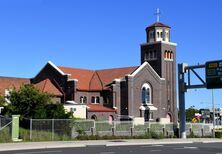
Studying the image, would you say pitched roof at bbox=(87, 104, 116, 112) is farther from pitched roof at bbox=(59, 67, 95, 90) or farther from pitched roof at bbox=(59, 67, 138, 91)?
pitched roof at bbox=(59, 67, 95, 90)

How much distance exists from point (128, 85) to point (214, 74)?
3391 cm

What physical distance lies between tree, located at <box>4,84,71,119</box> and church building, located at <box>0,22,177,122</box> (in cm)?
2263

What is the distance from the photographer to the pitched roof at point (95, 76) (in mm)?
81438

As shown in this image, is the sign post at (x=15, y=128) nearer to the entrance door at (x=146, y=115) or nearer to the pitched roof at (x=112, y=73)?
the pitched roof at (x=112, y=73)

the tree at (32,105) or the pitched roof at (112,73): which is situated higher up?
the pitched roof at (112,73)

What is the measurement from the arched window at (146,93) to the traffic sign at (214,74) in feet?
119

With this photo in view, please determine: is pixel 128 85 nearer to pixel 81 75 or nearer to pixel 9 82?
pixel 81 75

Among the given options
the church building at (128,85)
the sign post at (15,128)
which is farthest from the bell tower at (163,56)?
the sign post at (15,128)

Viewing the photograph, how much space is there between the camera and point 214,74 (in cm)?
4609

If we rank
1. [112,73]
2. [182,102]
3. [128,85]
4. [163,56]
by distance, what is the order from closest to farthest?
[182,102] < [128,85] < [112,73] < [163,56]

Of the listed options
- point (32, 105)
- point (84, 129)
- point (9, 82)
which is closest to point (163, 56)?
point (9, 82)

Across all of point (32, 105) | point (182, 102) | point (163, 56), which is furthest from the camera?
point (163, 56)

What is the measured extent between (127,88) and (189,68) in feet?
99.5

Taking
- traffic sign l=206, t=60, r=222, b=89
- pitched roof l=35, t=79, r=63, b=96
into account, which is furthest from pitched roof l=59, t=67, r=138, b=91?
traffic sign l=206, t=60, r=222, b=89
